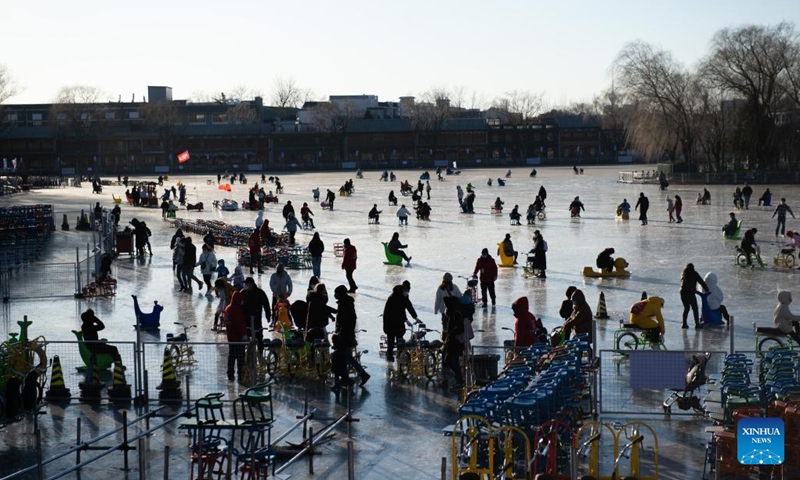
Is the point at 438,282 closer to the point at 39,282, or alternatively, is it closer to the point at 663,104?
the point at 39,282

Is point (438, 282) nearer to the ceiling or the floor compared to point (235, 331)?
nearer to the floor

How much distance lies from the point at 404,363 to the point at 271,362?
77.7 inches

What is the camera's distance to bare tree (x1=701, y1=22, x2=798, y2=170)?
7588 centimetres

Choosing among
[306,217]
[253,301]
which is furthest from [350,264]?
[306,217]

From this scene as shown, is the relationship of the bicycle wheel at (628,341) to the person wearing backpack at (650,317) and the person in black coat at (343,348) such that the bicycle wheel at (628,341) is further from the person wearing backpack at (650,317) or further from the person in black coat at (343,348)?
the person in black coat at (343,348)

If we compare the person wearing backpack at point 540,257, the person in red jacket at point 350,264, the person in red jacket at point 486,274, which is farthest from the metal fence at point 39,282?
the person wearing backpack at point 540,257

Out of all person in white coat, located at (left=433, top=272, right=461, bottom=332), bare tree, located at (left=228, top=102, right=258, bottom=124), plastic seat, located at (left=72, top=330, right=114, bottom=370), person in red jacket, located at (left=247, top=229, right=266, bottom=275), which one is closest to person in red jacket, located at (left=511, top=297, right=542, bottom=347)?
person in white coat, located at (left=433, top=272, right=461, bottom=332)

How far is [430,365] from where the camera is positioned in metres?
16.1

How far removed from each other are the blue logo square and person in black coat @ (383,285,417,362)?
884 centimetres

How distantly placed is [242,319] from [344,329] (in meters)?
2.02

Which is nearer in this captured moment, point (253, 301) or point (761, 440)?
point (761, 440)

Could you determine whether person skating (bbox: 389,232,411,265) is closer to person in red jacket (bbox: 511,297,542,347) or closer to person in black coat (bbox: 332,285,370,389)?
person in red jacket (bbox: 511,297,542,347)

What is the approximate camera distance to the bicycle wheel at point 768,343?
16812 millimetres

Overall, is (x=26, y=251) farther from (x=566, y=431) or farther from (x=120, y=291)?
(x=566, y=431)
